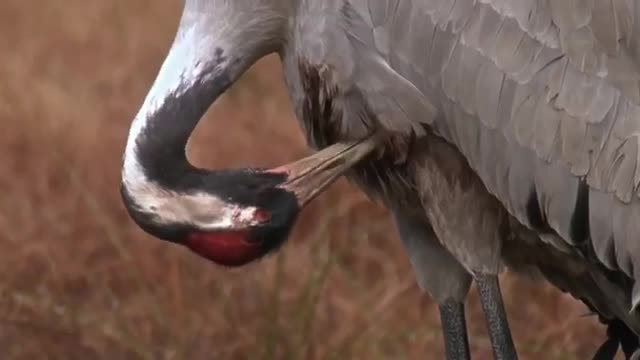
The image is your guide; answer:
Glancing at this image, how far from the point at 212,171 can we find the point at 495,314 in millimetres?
386

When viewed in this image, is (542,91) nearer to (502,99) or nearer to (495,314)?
(502,99)

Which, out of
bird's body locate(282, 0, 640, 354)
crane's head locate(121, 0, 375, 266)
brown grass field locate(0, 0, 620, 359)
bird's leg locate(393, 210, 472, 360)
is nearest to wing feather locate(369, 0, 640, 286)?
bird's body locate(282, 0, 640, 354)

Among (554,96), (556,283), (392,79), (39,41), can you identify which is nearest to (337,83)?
(392,79)

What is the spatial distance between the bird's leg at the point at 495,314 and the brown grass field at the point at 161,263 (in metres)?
0.71

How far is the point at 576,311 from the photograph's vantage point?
3045 millimetres

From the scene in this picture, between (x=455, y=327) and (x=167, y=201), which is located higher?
(x=167, y=201)

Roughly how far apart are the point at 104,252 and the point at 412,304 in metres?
0.59

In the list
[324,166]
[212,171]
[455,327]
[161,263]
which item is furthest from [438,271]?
[161,263]

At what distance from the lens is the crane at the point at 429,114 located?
1.76m

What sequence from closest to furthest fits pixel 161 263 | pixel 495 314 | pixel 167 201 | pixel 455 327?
pixel 167 201 < pixel 495 314 < pixel 455 327 < pixel 161 263

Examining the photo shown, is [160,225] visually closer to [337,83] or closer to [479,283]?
[337,83]

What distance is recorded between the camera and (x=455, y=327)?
2.07 m

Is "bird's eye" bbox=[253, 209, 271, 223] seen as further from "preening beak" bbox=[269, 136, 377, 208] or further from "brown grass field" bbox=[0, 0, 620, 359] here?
"brown grass field" bbox=[0, 0, 620, 359]

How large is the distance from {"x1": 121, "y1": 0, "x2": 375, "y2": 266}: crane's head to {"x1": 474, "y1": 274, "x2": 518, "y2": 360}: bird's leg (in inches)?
8.2
